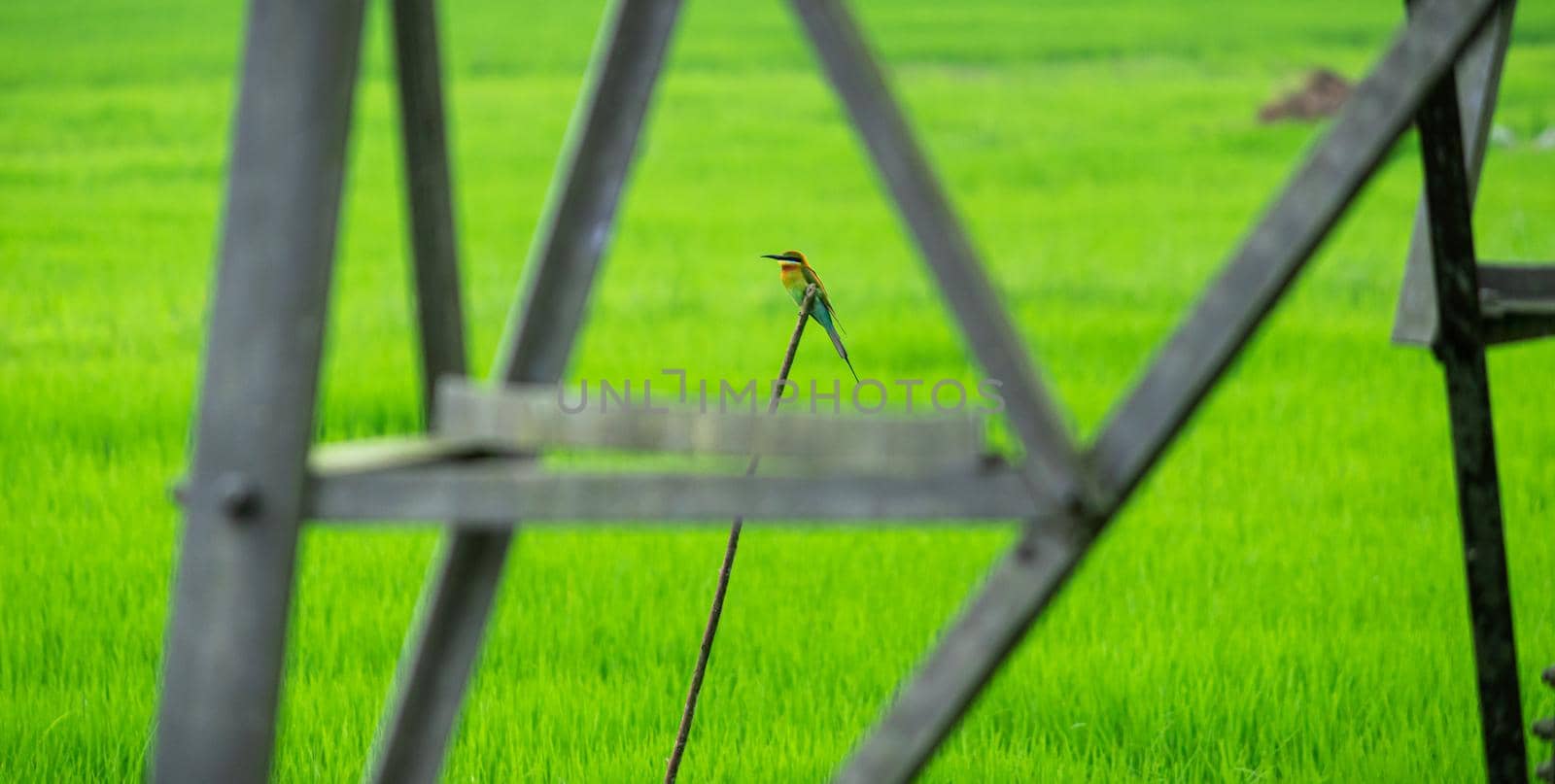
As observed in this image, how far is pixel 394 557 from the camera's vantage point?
4.33m

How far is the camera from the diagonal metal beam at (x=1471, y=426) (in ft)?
7.62

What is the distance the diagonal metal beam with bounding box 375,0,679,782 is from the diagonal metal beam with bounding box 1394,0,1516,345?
1245 millimetres

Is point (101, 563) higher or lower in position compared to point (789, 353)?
lower

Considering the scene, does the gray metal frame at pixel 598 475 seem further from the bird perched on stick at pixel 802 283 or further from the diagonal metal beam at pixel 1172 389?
the bird perched on stick at pixel 802 283

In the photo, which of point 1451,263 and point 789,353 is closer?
point 789,353

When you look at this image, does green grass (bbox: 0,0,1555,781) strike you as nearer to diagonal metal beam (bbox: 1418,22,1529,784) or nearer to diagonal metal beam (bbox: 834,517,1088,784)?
Result: diagonal metal beam (bbox: 1418,22,1529,784)

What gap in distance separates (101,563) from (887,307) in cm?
397

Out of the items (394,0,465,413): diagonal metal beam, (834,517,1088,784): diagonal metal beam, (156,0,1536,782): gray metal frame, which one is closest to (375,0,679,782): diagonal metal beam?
(156,0,1536,782): gray metal frame

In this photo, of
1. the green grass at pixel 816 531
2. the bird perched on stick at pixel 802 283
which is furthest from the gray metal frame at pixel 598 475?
the green grass at pixel 816 531

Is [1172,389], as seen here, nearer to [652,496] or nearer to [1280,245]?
[1280,245]

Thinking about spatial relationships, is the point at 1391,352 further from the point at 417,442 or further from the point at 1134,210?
the point at 417,442

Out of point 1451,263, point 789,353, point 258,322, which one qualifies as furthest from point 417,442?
point 1451,263

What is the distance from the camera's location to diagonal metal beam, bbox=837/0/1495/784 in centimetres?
144

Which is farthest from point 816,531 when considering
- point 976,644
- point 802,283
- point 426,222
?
point 976,644
